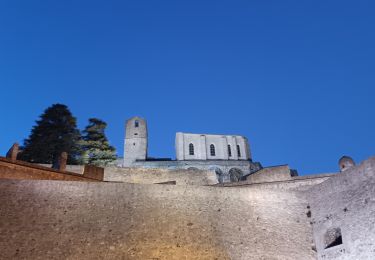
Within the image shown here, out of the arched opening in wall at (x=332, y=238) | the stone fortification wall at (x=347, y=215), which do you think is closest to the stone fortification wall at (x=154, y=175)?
the stone fortification wall at (x=347, y=215)

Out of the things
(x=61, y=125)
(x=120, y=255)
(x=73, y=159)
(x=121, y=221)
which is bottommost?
(x=120, y=255)

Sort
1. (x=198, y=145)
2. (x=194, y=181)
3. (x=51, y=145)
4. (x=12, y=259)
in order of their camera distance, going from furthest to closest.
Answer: (x=198, y=145), (x=51, y=145), (x=194, y=181), (x=12, y=259)

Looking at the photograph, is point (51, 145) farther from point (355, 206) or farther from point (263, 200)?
point (355, 206)

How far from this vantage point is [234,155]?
49.8m

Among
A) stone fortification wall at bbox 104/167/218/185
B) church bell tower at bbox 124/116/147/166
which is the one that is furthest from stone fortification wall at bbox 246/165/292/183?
church bell tower at bbox 124/116/147/166

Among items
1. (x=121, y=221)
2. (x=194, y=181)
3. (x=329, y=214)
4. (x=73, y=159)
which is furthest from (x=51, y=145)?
(x=329, y=214)

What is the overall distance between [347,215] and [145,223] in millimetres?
8920

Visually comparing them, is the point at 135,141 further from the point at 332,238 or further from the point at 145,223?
the point at 332,238

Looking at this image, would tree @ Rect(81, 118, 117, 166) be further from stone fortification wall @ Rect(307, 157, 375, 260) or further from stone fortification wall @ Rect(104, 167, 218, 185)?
stone fortification wall @ Rect(307, 157, 375, 260)

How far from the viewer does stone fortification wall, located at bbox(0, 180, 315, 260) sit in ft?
51.9

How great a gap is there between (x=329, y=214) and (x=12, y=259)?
1379 centimetres

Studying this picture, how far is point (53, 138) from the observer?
33.3m

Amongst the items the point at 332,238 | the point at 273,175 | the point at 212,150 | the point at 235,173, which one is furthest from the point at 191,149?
the point at 332,238

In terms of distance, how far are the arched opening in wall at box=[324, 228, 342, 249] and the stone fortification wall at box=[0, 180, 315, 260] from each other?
0.79 m
